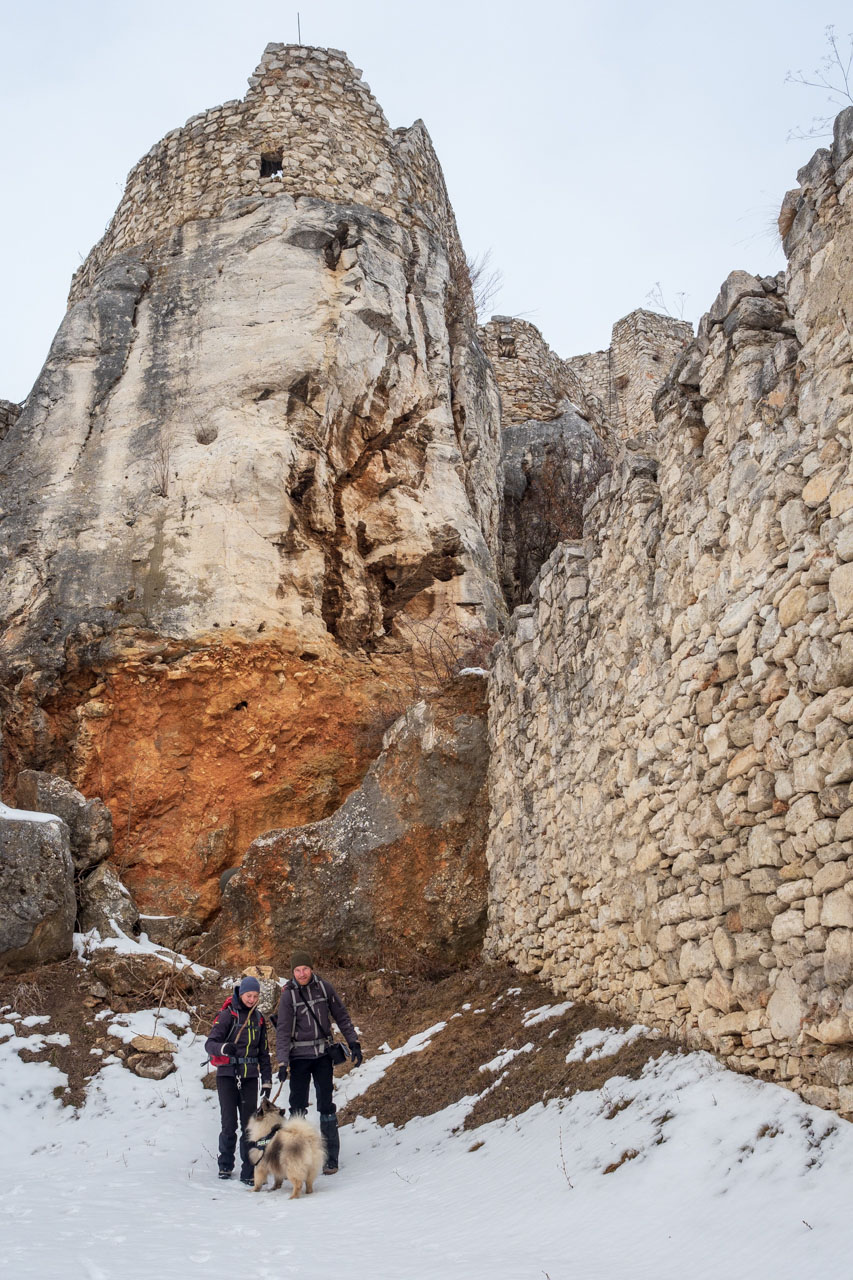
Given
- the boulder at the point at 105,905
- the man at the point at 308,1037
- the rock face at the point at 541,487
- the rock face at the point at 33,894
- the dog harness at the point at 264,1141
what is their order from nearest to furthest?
the dog harness at the point at 264,1141 < the man at the point at 308,1037 < the rock face at the point at 33,894 < the boulder at the point at 105,905 < the rock face at the point at 541,487

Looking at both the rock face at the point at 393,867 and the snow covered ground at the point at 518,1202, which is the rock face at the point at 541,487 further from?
the snow covered ground at the point at 518,1202

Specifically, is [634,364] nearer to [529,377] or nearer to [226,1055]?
[529,377]

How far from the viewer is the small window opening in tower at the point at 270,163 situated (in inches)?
546

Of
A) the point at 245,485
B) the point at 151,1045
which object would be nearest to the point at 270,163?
the point at 245,485

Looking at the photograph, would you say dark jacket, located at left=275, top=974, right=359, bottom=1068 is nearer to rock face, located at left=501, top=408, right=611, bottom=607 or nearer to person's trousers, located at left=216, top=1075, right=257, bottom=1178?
person's trousers, located at left=216, top=1075, right=257, bottom=1178

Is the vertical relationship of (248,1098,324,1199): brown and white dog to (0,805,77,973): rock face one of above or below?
below

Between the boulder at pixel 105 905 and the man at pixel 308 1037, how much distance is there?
385cm

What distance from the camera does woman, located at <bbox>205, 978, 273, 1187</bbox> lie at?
588 centimetres

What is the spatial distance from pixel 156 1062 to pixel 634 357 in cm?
1887

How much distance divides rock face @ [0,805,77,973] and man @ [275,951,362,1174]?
3.58m

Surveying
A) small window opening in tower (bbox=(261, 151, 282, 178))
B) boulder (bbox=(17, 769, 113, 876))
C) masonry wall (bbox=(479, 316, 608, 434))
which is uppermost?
small window opening in tower (bbox=(261, 151, 282, 178))

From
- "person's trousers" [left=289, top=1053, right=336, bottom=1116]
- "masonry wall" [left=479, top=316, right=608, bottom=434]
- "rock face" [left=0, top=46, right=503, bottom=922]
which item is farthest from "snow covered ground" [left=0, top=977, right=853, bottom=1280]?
"masonry wall" [left=479, top=316, right=608, bottom=434]

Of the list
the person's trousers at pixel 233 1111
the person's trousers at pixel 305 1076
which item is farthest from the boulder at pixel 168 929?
the person's trousers at pixel 305 1076

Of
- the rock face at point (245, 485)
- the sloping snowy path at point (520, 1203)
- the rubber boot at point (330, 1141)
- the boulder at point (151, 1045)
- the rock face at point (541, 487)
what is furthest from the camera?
the rock face at point (541, 487)
